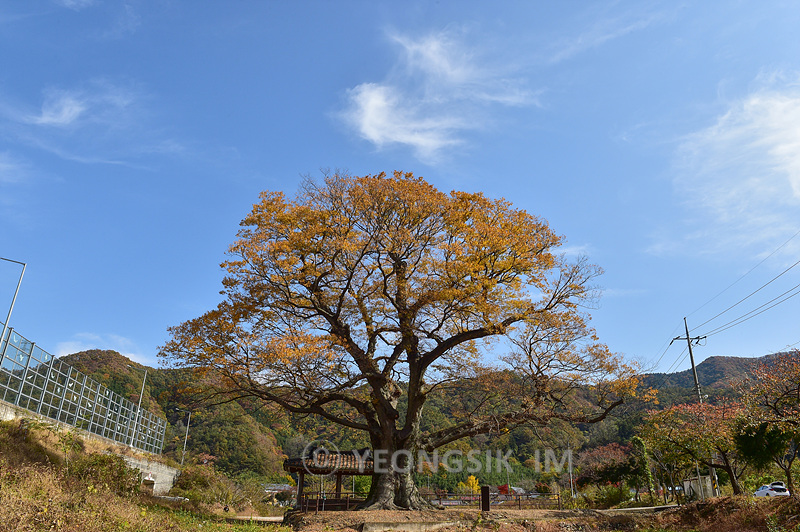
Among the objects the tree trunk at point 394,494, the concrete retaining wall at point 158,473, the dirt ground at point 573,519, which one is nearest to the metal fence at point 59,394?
the concrete retaining wall at point 158,473

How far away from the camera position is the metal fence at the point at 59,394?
15.2 meters

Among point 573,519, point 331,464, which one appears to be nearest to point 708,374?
point 573,519

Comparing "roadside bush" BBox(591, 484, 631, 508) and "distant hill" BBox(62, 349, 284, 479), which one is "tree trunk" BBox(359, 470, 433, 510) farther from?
"distant hill" BBox(62, 349, 284, 479)

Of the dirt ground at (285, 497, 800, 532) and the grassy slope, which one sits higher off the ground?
the grassy slope

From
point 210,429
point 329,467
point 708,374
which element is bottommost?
point 329,467

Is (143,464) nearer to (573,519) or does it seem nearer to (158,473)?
(158,473)

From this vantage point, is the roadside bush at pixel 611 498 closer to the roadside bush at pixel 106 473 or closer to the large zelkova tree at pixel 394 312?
the large zelkova tree at pixel 394 312

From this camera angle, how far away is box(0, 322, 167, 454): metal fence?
15.2 meters

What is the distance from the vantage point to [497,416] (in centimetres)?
1781

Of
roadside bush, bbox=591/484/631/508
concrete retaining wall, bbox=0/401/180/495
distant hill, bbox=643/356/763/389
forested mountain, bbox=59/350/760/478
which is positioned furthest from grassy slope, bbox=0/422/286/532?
distant hill, bbox=643/356/763/389

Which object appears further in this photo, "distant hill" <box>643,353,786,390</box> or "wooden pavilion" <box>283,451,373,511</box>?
"distant hill" <box>643,353,786,390</box>

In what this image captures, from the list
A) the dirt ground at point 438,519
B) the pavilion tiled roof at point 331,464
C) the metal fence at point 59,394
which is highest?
the metal fence at point 59,394

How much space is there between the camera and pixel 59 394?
18266 mm

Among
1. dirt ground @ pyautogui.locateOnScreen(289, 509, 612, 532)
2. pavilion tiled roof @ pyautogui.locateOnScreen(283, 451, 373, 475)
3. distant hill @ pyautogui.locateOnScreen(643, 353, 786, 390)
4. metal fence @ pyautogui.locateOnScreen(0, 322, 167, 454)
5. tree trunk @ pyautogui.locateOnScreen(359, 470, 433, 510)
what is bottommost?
dirt ground @ pyautogui.locateOnScreen(289, 509, 612, 532)
